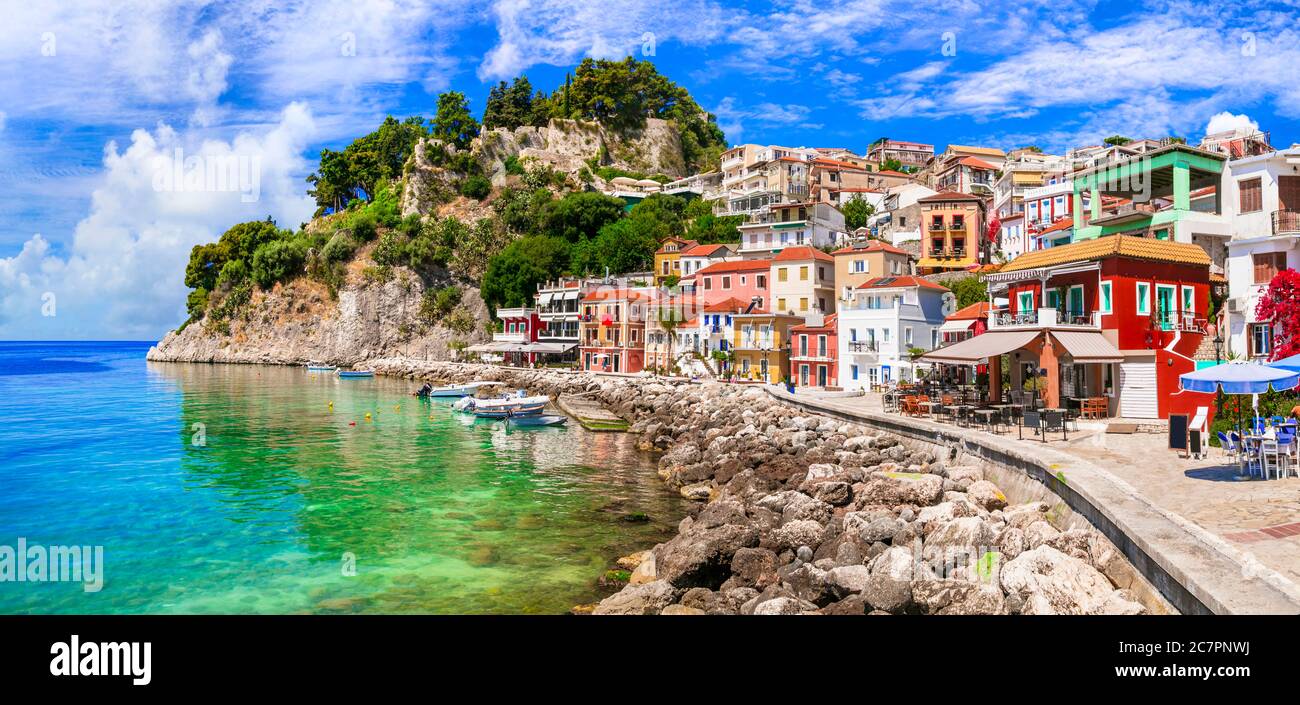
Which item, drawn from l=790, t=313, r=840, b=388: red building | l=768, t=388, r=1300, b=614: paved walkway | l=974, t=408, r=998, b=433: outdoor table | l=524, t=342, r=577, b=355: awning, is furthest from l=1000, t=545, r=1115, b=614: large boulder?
l=524, t=342, r=577, b=355: awning

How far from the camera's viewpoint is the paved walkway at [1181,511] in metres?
7.91

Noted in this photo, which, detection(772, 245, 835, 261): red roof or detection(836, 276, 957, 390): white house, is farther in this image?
detection(772, 245, 835, 261): red roof

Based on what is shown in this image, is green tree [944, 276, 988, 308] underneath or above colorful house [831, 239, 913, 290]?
underneath

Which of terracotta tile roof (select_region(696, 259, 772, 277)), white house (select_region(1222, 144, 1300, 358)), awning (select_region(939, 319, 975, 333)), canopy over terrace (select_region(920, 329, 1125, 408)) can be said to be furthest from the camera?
terracotta tile roof (select_region(696, 259, 772, 277))

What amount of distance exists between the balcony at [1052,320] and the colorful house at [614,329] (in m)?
39.9

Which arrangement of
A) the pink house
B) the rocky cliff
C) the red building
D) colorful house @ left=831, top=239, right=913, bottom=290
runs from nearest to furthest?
the red building, colorful house @ left=831, top=239, right=913, bottom=290, the pink house, the rocky cliff

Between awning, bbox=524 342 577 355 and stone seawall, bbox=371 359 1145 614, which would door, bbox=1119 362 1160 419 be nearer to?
stone seawall, bbox=371 359 1145 614

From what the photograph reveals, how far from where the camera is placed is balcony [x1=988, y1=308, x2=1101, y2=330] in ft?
79.0

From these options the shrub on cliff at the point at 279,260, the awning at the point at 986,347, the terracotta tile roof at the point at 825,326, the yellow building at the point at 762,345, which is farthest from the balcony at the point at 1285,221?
the shrub on cliff at the point at 279,260

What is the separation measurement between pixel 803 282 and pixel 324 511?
3984 centimetres

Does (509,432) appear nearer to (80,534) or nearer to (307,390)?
(80,534)

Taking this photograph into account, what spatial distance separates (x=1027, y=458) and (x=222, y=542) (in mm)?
19013

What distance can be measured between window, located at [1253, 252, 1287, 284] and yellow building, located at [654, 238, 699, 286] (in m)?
48.0

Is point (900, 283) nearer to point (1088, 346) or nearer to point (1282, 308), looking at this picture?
point (1088, 346)
